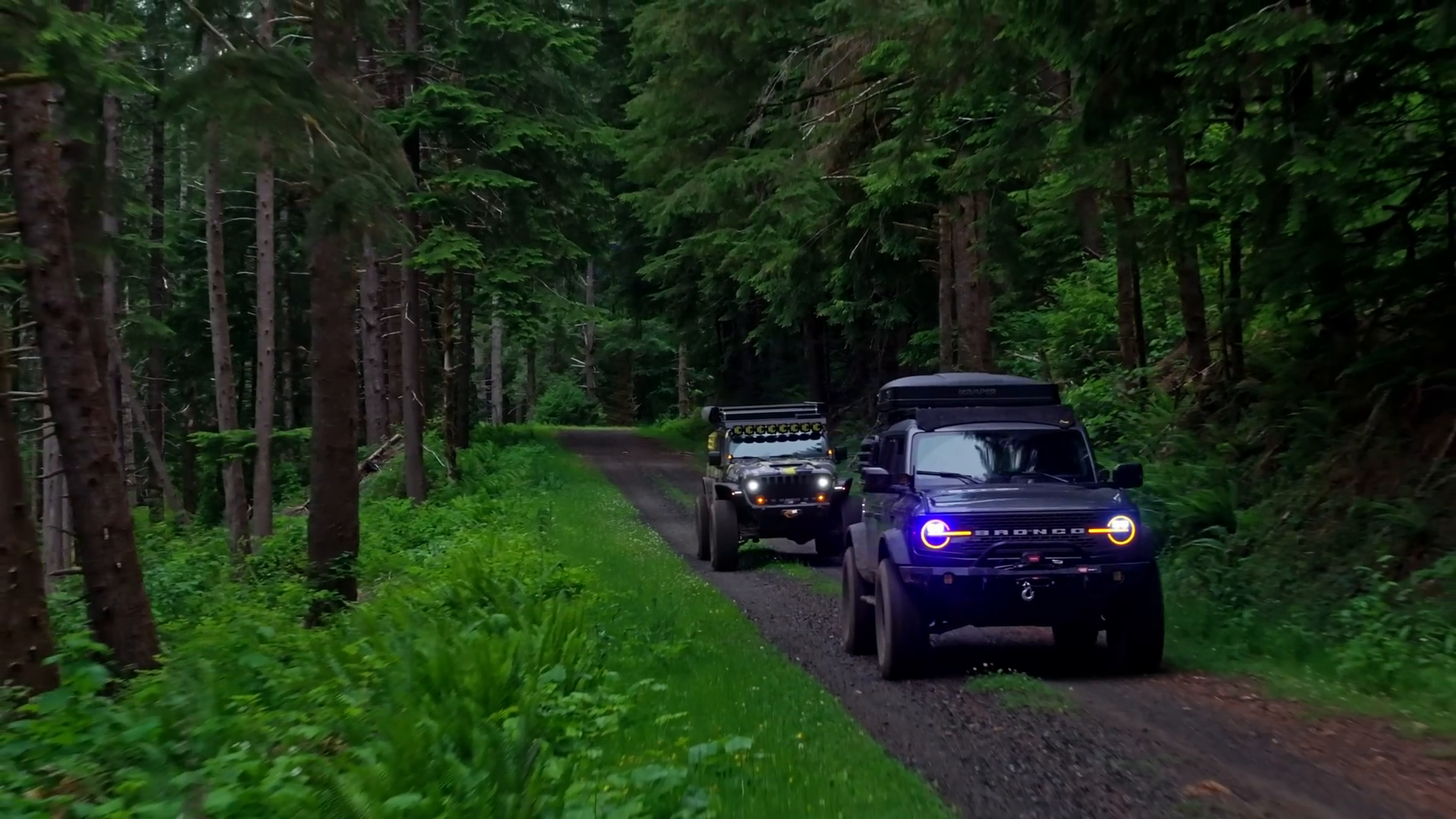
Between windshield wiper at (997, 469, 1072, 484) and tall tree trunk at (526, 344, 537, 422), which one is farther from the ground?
tall tree trunk at (526, 344, 537, 422)

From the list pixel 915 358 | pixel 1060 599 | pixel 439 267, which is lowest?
pixel 1060 599

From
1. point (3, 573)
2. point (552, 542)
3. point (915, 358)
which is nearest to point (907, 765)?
point (3, 573)

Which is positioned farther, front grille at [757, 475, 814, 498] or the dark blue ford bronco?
front grille at [757, 475, 814, 498]

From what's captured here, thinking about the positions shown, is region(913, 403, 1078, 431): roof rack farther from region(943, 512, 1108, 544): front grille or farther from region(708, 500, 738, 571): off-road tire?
region(708, 500, 738, 571): off-road tire

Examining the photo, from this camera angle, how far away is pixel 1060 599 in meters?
9.63

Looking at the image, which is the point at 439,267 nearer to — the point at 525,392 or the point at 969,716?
the point at 969,716

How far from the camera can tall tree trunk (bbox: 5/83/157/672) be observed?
10.7 meters

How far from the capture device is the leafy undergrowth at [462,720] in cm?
582

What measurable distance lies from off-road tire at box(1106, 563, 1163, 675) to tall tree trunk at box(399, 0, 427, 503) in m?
18.6

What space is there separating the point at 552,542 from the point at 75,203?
893 centimetres

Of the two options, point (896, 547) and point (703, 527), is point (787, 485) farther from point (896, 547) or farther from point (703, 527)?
point (896, 547)

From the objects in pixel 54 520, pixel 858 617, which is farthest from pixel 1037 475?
pixel 54 520

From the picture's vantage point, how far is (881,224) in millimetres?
26219

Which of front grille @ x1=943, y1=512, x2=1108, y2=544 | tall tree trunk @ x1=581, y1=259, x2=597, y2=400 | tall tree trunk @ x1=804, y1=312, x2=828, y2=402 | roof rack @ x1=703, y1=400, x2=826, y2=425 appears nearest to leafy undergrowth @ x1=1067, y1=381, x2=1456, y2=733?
front grille @ x1=943, y1=512, x2=1108, y2=544
